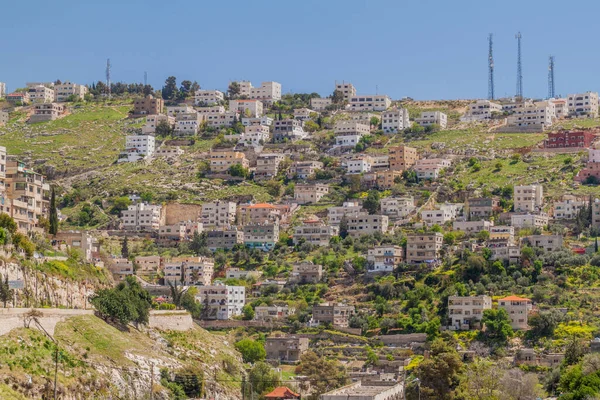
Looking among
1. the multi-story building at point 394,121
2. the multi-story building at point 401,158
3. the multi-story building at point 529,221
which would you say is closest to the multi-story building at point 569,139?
the multi-story building at point 401,158

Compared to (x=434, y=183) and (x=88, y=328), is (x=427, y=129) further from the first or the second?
(x=88, y=328)

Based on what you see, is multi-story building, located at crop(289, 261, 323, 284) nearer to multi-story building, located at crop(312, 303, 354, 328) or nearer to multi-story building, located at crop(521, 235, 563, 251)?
multi-story building, located at crop(312, 303, 354, 328)

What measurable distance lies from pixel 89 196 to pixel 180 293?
43.5 metres

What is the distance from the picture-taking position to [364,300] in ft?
343

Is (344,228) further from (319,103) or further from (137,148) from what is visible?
(319,103)

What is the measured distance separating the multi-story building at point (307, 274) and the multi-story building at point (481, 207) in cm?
1814

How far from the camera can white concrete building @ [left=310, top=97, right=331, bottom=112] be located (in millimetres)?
175250

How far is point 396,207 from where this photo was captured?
12788cm

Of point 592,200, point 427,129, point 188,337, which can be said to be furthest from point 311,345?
point 427,129

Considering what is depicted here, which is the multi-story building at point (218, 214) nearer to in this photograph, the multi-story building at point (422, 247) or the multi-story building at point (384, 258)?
the multi-story building at point (384, 258)

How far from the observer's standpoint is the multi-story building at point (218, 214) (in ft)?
429

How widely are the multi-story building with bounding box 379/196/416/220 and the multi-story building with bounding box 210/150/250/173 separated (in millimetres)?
22159

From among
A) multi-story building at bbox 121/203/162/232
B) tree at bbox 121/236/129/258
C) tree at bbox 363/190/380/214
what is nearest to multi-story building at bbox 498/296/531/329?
tree at bbox 363/190/380/214

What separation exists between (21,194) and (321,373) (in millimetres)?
20517
